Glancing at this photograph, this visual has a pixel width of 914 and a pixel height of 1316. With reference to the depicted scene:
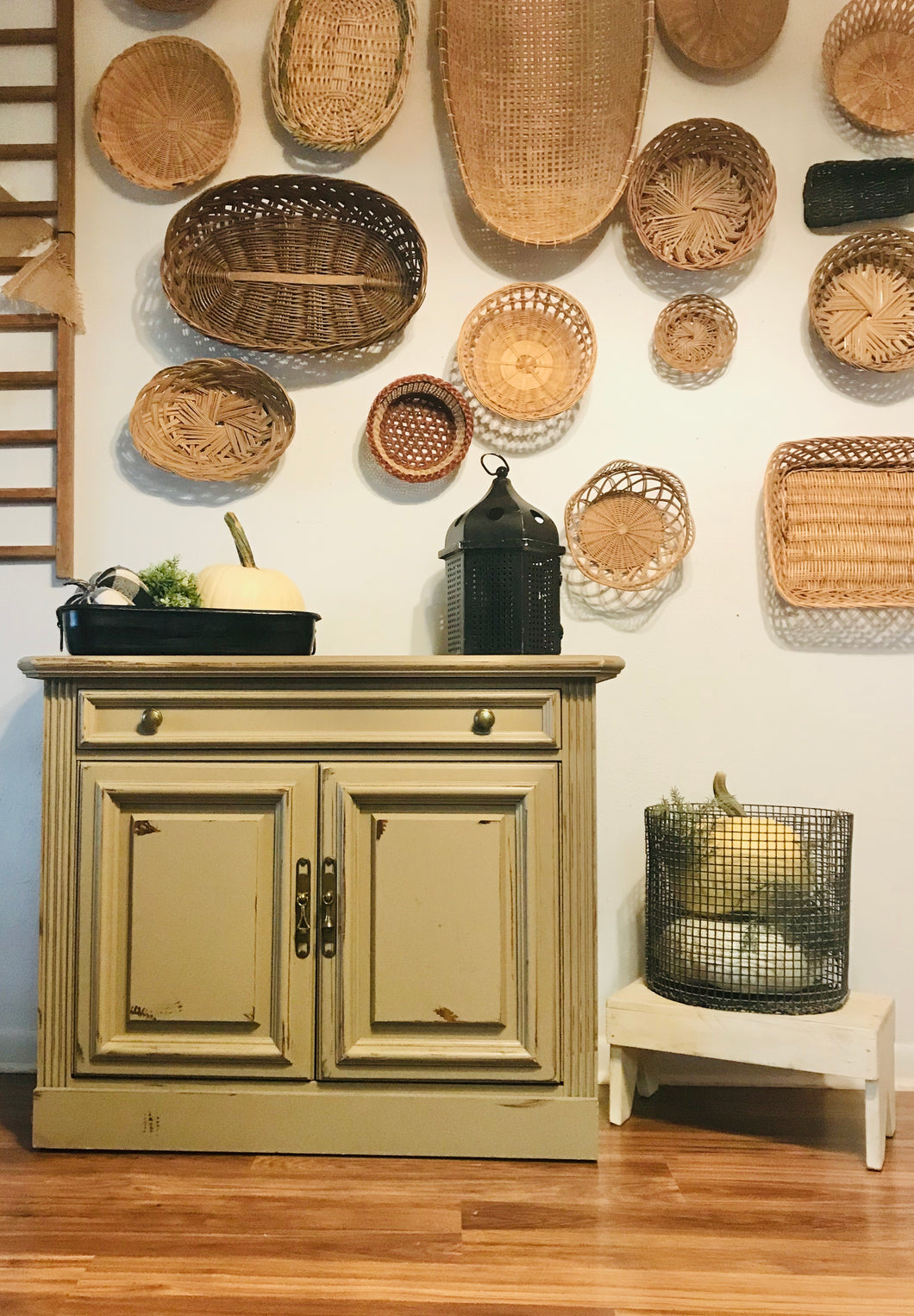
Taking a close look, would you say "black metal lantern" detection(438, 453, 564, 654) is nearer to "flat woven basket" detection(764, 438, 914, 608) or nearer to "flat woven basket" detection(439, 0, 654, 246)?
"flat woven basket" detection(764, 438, 914, 608)

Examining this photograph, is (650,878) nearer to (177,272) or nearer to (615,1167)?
(615,1167)

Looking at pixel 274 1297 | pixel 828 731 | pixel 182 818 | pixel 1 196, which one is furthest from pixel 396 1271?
pixel 1 196

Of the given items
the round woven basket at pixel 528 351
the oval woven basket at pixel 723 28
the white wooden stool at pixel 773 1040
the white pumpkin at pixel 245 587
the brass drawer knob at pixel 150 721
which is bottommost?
the white wooden stool at pixel 773 1040

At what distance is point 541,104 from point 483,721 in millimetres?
1524

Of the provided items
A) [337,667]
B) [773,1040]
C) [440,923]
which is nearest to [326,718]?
[337,667]

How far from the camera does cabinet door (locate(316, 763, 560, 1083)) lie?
1.75 metres

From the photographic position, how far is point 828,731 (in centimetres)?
229

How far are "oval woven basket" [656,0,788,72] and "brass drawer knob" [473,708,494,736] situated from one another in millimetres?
1634

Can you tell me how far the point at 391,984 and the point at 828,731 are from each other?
1.16m

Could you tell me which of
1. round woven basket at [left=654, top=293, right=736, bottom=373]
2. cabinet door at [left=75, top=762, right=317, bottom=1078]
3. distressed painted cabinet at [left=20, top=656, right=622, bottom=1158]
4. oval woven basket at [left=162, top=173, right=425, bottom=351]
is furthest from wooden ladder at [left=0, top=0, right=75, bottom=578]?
round woven basket at [left=654, top=293, right=736, bottom=373]

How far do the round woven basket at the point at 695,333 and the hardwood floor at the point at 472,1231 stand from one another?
162 centimetres

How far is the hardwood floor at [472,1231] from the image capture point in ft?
4.31

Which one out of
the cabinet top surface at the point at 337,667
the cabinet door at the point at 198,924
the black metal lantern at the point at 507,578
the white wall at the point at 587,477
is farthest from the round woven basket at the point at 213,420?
the cabinet door at the point at 198,924

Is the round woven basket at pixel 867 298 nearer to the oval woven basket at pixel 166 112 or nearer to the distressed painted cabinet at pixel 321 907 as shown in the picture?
the distressed painted cabinet at pixel 321 907
